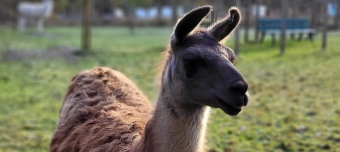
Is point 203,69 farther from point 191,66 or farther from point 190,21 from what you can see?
point 190,21

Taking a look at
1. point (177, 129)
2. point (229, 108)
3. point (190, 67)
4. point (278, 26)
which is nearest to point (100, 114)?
point (177, 129)

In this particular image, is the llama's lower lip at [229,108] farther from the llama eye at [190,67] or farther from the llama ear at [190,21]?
the llama ear at [190,21]

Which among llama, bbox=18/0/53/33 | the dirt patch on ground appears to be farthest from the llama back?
A: llama, bbox=18/0/53/33

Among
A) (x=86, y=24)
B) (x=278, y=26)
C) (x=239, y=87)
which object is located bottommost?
(x=278, y=26)

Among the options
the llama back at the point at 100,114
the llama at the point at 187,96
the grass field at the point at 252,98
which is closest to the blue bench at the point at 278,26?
the grass field at the point at 252,98

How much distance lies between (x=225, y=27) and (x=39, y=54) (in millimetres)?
15864

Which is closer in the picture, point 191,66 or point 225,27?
point 191,66

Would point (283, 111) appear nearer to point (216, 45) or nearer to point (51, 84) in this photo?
point (216, 45)

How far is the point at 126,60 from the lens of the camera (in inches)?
644

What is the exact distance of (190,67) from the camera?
2.98 m

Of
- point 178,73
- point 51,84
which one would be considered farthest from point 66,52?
point 178,73

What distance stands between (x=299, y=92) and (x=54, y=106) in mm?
5143

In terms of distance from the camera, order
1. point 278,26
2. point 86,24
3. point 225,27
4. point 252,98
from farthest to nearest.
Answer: point 278,26
point 86,24
point 252,98
point 225,27

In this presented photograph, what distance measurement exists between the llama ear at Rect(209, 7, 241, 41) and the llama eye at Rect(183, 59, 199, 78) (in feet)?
1.07
